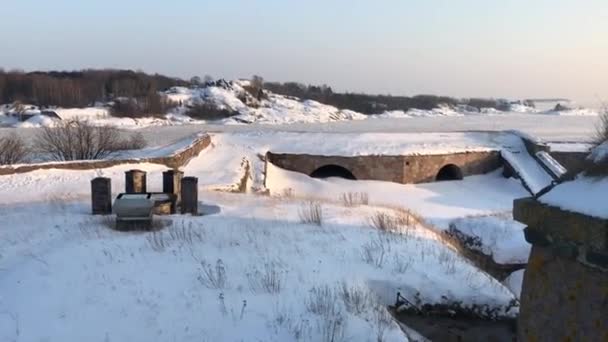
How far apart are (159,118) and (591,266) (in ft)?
208

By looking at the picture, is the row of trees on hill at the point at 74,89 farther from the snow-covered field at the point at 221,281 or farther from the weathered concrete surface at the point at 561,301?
the weathered concrete surface at the point at 561,301

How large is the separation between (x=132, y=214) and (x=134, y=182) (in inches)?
95.5

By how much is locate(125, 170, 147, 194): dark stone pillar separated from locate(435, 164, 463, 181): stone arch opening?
16.6m

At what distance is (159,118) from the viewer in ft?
208

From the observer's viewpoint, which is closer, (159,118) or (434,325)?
(434,325)

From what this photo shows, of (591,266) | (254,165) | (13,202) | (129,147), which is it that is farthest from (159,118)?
(591,266)

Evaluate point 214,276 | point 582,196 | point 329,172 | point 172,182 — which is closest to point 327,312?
point 214,276

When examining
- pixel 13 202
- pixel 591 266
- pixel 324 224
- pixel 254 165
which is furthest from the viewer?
pixel 254 165

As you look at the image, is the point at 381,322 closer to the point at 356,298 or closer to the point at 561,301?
the point at 356,298

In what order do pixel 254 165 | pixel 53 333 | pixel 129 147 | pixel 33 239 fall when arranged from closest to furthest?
pixel 53 333 → pixel 33 239 → pixel 254 165 → pixel 129 147

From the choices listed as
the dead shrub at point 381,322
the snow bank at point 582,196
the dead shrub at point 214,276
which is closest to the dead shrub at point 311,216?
the dead shrub at point 214,276

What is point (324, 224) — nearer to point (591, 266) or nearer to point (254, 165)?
point (591, 266)

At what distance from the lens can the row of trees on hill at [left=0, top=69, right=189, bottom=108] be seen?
71.8 m

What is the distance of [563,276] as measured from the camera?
2.38 m
